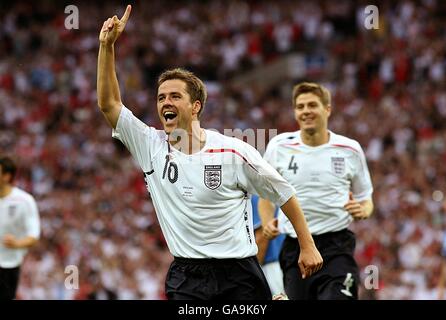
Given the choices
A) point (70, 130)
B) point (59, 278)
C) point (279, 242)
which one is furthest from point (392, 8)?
point (279, 242)

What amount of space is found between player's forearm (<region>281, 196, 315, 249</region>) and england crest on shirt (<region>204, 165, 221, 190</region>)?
0.44 metres

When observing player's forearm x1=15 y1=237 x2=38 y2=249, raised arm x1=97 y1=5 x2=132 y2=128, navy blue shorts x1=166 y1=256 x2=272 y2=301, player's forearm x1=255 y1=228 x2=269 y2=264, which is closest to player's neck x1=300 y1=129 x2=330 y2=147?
player's forearm x1=255 y1=228 x2=269 y2=264

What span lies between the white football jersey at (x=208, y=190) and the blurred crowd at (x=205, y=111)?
7818mm

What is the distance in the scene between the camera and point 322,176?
8188 millimetres

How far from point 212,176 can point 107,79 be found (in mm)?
875

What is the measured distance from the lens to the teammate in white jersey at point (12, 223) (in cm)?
966

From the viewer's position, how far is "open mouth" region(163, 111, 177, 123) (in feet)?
20.2

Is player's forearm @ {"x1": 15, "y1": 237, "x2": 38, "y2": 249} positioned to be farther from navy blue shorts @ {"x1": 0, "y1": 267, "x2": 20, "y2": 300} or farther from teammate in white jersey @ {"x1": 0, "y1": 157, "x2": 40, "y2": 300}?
navy blue shorts @ {"x1": 0, "y1": 267, "x2": 20, "y2": 300}

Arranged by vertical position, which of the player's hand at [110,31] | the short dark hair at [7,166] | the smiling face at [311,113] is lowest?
the short dark hair at [7,166]

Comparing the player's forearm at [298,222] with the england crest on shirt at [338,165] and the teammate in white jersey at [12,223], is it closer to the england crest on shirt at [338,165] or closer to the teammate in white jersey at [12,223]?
the england crest on shirt at [338,165]

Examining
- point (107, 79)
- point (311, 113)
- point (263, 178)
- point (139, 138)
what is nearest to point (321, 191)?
point (311, 113)

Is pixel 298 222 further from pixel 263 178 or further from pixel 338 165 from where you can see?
pixel 338 165

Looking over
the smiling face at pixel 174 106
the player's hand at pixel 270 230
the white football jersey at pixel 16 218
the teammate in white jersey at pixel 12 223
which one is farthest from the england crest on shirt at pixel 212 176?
the white football jersey at pixel 16 218

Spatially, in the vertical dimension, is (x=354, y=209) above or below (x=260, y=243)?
above
